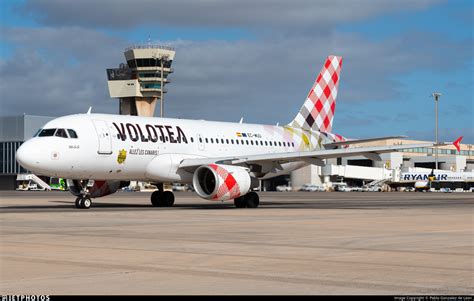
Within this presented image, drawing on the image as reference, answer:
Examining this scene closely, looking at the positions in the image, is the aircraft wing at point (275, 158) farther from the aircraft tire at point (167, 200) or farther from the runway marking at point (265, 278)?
the runway marking at point (265, 278)

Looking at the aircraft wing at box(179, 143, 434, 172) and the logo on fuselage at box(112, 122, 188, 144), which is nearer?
the logo on fuselage at box(112, 122, 188, 144)

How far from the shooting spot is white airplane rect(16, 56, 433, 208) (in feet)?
100

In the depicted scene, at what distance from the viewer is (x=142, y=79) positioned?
13412 cm

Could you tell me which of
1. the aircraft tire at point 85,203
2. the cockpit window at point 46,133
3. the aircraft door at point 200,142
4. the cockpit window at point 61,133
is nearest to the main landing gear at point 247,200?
the aircraft door at point 200,142

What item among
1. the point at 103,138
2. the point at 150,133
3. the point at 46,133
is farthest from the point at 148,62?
the point at 46,133

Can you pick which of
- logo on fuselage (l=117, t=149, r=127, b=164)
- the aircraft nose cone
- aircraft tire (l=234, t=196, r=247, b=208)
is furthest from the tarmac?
aircraft tire (l=234, t=196, r=247, b=208)

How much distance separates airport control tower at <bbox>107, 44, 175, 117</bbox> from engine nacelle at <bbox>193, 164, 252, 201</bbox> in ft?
331

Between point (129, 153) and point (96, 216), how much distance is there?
7.03 metres

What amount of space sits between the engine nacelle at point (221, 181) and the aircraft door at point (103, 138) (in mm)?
3858

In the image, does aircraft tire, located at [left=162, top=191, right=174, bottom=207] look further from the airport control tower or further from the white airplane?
the airport control tower

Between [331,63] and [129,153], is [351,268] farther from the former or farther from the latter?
Result: [331,63]

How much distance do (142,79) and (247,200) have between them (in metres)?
102

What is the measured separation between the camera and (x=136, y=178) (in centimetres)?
3366

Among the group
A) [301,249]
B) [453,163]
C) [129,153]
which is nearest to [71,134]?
[129,153]
